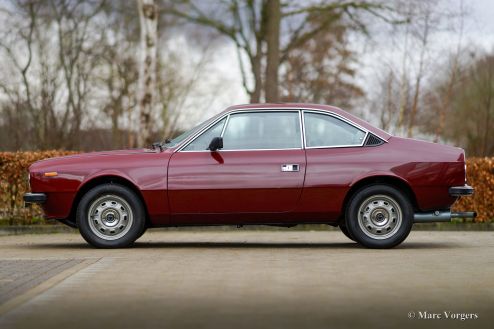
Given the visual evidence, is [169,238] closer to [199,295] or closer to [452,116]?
[199,295]

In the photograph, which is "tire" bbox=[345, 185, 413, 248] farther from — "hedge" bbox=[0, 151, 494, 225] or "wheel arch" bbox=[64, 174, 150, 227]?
"hedge" bbox=[0, 151, 494, 225]

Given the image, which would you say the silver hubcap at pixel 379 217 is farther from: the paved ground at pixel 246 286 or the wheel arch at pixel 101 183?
the wheel arch at pixel 101 183

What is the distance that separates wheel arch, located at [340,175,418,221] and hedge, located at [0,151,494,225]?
5.56m

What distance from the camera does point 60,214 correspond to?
1266 cm

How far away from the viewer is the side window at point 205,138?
12.5 metres

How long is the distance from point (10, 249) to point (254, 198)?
3.38m

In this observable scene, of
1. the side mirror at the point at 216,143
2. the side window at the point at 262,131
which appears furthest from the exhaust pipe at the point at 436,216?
the side mirror at the point at 216,143

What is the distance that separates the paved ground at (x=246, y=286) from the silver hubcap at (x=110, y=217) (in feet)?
1.05

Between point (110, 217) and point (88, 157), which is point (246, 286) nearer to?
point (110, 217)

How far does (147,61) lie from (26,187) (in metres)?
9.33

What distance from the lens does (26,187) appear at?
17547mm

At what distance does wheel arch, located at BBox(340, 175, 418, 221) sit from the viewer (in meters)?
12.4

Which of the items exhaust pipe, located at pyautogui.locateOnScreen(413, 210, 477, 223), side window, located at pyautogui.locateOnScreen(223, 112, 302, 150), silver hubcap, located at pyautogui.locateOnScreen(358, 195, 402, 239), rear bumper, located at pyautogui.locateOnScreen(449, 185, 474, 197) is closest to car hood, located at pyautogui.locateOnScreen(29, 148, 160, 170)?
side window, located at pyautogui.locateOnScreen(223, 112, 302, 150)

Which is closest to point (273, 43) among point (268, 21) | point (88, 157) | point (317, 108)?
point (268, 21)
